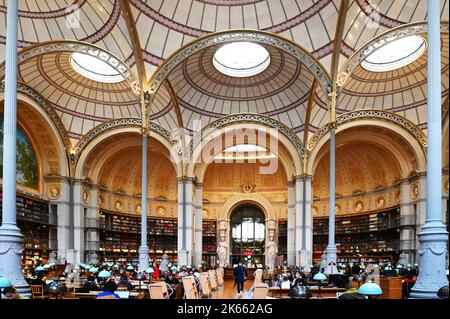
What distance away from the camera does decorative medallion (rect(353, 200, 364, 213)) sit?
2916 centimetres

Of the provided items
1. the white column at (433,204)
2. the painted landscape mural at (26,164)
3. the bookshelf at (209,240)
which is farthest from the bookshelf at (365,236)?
the white column at (433,204)

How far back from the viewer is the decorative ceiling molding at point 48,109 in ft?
70.9

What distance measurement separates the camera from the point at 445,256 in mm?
7781

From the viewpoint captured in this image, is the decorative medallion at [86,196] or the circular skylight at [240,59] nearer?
the circular skylight at [240,59]

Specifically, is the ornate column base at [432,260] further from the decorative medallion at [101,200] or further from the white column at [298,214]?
the decorative medallion at [101,200]

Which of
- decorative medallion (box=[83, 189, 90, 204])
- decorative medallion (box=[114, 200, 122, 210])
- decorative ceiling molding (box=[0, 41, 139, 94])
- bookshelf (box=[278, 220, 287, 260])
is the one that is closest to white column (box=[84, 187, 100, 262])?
decorative medallion (box=[83, 189, 90, 204])

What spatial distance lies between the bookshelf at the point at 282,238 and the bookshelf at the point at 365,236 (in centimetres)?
229

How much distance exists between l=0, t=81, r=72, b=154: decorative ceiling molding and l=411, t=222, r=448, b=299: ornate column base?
18.6 m

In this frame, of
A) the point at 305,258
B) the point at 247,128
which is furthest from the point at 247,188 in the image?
the point at 305,258

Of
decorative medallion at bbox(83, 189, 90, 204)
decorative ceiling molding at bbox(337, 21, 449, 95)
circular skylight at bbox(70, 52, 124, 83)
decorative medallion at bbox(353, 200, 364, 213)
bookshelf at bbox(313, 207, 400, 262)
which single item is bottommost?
bookshelf at bbox(313, 207, 400, 262)

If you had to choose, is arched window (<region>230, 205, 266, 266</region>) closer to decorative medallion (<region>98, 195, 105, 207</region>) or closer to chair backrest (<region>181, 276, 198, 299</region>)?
decorative medallion (<region>98, 195, 105, 207</region>)

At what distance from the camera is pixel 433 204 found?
788cm
